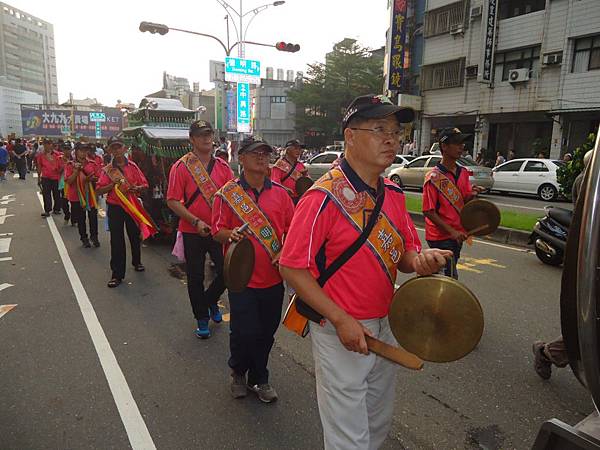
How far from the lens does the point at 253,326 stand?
2.94 m

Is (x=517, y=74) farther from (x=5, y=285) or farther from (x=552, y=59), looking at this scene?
(x=5, y=285)

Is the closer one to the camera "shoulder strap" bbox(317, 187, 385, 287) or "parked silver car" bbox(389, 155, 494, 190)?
"shoulder strap" bbox(317, 187, 385, 287)

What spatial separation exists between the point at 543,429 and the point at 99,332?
4.03m

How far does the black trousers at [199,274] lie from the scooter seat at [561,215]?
15.0ft

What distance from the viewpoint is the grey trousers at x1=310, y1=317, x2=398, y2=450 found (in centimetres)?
185

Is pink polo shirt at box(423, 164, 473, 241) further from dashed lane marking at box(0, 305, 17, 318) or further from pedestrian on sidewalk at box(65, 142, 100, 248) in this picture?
pedestrian on sidewalk at box(65, 142, 100, 248)

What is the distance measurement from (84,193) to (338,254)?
7.35m

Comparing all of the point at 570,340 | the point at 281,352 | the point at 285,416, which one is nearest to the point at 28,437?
the point at 285,416

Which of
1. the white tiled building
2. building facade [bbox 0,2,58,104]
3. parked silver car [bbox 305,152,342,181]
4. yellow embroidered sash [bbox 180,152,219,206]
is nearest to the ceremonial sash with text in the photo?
yellow embroidered sash [bbox 180,152,219,206]

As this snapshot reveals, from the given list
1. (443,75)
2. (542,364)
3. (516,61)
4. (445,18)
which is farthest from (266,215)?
(445,18)

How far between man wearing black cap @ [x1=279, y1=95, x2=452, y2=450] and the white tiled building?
61.5ft

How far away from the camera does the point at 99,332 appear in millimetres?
4242

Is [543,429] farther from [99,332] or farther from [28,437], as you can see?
[99,332]

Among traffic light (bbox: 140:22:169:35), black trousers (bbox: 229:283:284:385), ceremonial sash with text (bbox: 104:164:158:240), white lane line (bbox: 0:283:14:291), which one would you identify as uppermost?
traffic light (bbox: 140:22:169:35)
